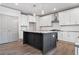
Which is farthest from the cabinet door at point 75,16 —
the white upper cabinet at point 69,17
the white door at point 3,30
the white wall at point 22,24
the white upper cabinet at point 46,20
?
the white door at point 3,30

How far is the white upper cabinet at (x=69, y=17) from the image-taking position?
5.57 m

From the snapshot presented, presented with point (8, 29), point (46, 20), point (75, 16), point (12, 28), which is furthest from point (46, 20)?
point (8, 29)

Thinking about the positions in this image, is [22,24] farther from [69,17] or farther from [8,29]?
[69,17]

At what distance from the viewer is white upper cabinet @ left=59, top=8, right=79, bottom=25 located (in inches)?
219

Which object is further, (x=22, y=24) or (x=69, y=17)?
(x=22, y=24)

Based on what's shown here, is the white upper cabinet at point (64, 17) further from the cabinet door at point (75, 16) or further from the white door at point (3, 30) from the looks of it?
the white door at point (3, 30)

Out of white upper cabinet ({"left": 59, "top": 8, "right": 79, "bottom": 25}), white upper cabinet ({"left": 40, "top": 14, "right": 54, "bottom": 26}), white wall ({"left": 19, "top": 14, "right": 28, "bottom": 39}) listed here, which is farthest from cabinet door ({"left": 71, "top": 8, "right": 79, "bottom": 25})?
white wall ({"left": 19, "top": 14, "right": 28, "bottom": 39})

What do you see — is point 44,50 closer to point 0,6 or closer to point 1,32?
point 1,32

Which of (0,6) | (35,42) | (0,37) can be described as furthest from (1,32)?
(35,42)

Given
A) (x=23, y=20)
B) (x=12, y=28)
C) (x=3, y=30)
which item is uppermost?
(x=23, y=20)

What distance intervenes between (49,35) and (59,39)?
9.74ft

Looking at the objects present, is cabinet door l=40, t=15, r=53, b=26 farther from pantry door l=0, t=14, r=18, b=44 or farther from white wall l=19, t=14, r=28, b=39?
pantry door l=0, t=14, r=18, b=44

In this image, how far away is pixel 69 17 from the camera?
6.05 metres

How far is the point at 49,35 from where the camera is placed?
3.97 m
